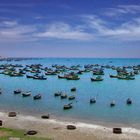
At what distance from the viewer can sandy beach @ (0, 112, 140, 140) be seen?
4565 centimetres

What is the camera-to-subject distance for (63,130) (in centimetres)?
4897

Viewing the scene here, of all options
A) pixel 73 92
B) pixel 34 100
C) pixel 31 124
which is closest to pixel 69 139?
pixel 31 124

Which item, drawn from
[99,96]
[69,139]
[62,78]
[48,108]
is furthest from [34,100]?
[62,78]

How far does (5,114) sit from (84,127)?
1674 cm

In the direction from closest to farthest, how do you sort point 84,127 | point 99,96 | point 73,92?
point 84,127, point 99,96, point 73,92

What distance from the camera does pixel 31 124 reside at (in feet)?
175

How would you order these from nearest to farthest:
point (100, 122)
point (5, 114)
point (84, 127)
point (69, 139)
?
point (69, 139), point (84, 127), point (100, 122), point (5, 114)

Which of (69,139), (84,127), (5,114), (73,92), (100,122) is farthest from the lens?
(73,92)

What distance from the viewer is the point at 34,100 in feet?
264

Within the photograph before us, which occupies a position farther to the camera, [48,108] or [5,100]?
[5,100]

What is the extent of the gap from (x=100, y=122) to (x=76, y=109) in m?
11.8

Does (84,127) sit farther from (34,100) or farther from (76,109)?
(34,100)

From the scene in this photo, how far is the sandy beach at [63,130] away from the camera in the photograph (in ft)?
150

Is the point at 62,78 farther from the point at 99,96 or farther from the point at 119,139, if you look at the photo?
the point at 119,139
